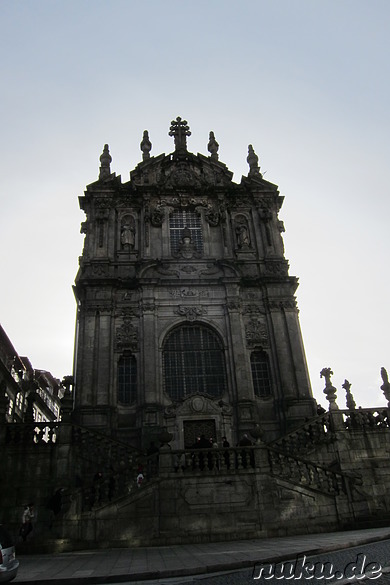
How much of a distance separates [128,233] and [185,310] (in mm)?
5830

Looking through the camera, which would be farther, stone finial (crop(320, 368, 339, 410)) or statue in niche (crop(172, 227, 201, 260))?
statue in niche (crop(172, 227, 201, 260))

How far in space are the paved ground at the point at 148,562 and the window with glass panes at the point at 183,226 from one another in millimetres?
16795

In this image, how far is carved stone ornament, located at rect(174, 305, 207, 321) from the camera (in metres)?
22.9

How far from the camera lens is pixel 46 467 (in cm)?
1575

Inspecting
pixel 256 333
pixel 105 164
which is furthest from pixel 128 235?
pixel 256 333

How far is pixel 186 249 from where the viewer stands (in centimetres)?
2533

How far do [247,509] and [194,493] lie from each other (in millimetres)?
1664

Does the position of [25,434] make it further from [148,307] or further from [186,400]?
[148,307]

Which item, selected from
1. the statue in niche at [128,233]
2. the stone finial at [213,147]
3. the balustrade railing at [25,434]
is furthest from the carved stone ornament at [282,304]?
the balustrade railing at [25,434]

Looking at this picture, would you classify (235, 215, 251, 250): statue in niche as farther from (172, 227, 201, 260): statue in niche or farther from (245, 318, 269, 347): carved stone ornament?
(245, 318, 269, 347): carved stone ornament

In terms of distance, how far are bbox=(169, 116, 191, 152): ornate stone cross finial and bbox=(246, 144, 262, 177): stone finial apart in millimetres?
4200

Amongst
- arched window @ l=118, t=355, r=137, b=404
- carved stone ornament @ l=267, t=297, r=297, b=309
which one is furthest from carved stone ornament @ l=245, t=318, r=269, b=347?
arched window @ l=118, t=355, r=137, b=404

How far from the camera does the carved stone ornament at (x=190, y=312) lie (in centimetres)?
2294

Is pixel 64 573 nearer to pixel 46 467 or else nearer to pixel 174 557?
pixel 174 557
